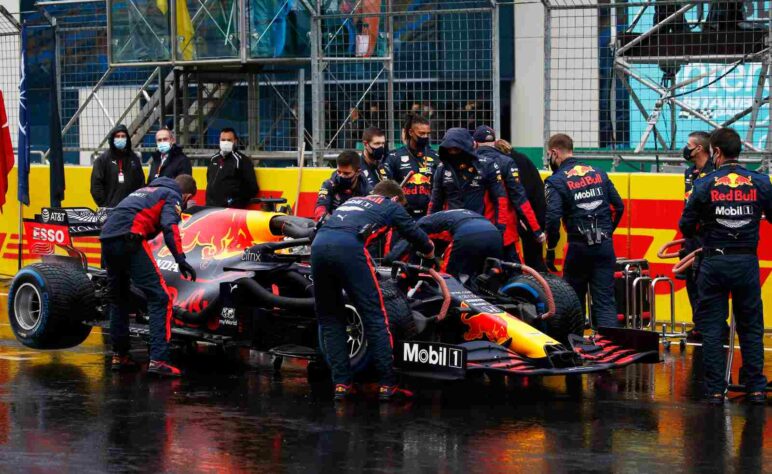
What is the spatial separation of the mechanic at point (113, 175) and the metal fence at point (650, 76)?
480 cm

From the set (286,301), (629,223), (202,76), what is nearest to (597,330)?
(286,301)

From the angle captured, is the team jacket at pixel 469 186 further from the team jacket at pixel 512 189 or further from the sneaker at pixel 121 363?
the sneaker at pixel 121 363

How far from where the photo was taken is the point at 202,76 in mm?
17016

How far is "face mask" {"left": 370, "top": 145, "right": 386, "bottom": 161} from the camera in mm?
13320

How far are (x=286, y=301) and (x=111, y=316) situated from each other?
153cm

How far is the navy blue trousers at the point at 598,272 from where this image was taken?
37.7 feet

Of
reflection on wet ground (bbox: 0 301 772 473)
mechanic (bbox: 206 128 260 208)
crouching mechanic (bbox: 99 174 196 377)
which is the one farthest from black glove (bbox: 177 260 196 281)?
mechanic (bbox: 206 128 260 208)

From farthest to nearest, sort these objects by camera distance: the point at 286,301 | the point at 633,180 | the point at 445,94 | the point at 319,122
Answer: the point at 319,122
the point at 445,94
the point at 633,180
the point at 286,301

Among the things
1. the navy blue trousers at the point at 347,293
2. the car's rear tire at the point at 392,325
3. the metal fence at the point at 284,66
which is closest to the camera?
the navy blue trousers at the point at 347,293

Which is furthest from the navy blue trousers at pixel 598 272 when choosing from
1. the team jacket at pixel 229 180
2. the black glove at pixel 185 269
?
the team jacket at pixel 229 180

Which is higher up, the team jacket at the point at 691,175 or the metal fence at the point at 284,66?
the metal fence at the point at 284,66

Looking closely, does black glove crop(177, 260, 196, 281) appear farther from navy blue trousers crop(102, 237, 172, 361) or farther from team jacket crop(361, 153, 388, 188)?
team jacket crop(361, 153, 388, 188)

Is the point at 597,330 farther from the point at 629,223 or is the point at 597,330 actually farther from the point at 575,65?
the point at 575,65

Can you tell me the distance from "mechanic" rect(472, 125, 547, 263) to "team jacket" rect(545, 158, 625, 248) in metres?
0.90
